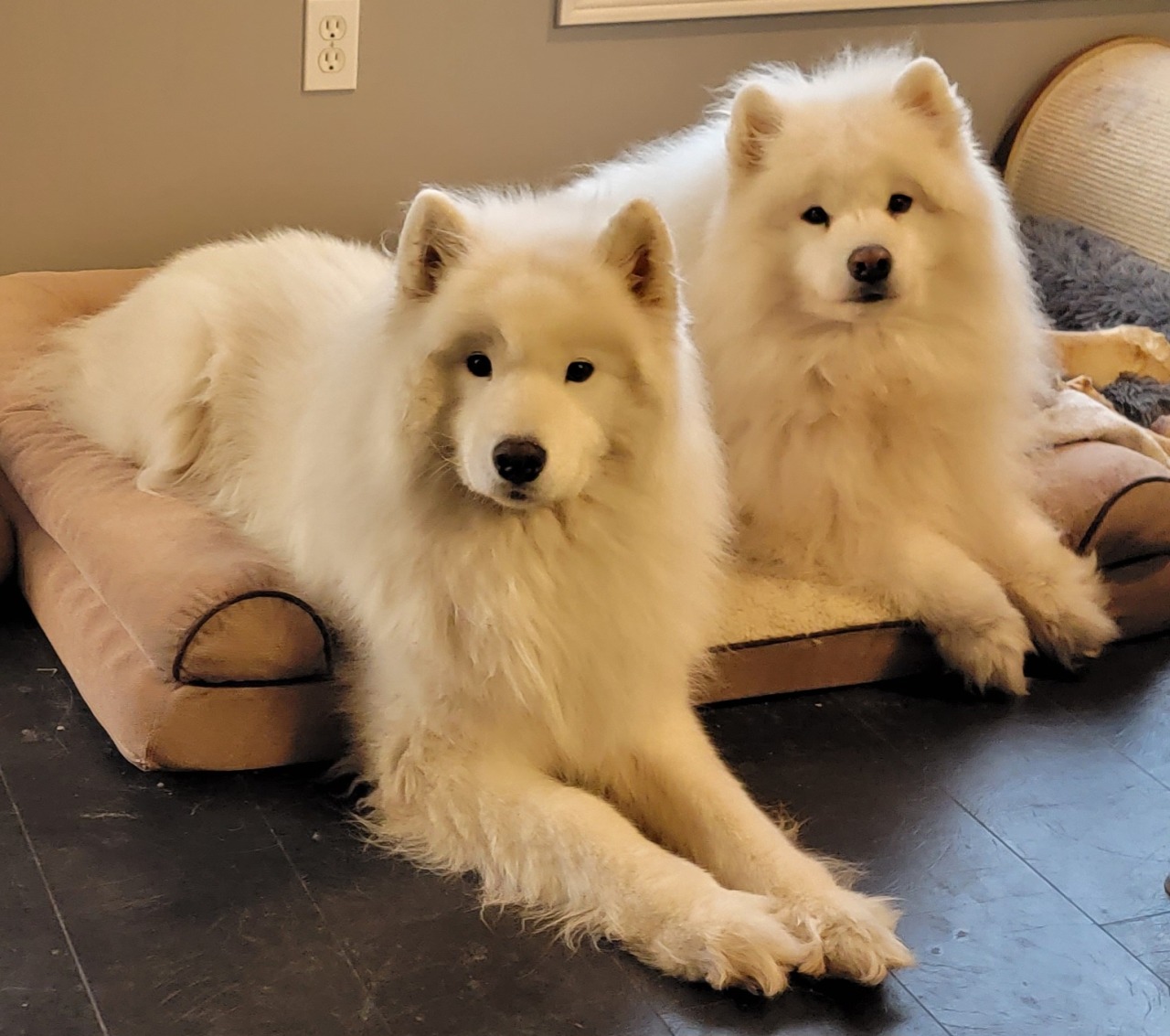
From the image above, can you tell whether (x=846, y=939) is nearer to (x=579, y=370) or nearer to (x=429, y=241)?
(x=579, y=370)

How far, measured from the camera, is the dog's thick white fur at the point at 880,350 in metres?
2.43

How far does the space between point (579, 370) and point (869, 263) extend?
726 mm

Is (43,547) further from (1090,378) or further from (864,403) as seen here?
(1090,378)

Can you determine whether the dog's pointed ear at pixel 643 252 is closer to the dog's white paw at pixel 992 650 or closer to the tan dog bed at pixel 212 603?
the tan dog bed at pixel 212 603

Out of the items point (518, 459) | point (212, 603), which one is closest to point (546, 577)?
point (518, 459)

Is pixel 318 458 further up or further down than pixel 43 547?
further up

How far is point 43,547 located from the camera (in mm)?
2566

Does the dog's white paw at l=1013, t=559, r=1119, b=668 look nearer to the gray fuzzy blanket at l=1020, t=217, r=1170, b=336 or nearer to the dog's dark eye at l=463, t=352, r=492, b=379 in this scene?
the gray fuzzy blanket at l=1020, t=217, r=1170, b=336

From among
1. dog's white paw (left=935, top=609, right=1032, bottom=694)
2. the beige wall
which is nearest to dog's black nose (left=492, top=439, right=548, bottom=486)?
dog's white paw (left=935, top=609, right=1032, bottom=694)

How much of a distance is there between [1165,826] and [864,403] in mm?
858

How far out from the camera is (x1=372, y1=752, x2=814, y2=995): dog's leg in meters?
1.79

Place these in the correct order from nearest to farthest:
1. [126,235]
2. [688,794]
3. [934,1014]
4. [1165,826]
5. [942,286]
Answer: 1. [934,1014]
2. [688,794]
3. [1165,826]
4. [942,286]
5. [126,235]

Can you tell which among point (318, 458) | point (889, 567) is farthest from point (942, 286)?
point (318, 458)

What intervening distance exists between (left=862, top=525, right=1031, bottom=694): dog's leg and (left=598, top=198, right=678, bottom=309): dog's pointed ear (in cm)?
84
